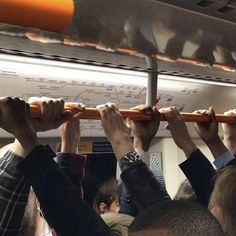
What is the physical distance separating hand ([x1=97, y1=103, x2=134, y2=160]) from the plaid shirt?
283 mm

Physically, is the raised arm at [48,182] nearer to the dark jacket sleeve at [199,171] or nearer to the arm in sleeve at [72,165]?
the arm in sleeve at [72,165]

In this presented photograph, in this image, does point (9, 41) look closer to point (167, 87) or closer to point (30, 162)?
point (30, 162)

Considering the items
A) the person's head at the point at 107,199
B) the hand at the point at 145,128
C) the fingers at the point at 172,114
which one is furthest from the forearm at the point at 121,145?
the person's head at the point at 107,199

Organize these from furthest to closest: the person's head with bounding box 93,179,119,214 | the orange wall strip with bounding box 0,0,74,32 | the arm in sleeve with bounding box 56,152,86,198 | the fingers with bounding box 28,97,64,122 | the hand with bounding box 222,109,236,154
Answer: the person's head with bounding box 93,179,119,214, the hand with bounding box 222,109,236,154, the arm in sleeve with bounding box 56,152,86,198, the fingers with bounding box 28,97,64,122, the orange wall strip with bounding box 0,0,74,32

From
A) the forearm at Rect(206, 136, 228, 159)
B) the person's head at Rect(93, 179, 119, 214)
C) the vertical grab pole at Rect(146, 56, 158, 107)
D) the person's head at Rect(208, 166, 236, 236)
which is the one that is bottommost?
the person's head at Rect(93, 179, 119, 214)

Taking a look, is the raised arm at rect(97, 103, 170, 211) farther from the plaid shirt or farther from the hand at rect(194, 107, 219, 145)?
the hand at rect(194, 107, 219, 145)

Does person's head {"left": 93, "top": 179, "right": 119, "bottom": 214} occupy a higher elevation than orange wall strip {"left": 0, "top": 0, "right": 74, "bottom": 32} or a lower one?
lower

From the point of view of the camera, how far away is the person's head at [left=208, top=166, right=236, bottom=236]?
1.12 metres

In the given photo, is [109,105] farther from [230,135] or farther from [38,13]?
[230,135]

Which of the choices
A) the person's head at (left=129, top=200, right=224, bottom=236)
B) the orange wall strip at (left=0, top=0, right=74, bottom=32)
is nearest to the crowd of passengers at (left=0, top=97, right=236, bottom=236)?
the person's head at (left=129, top=200, right=224, bottom=236)

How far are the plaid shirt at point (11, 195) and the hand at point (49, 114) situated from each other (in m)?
0.11

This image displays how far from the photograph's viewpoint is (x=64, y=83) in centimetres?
169

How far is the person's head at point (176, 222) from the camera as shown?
→ 891 mm

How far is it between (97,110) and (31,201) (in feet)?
1.44
